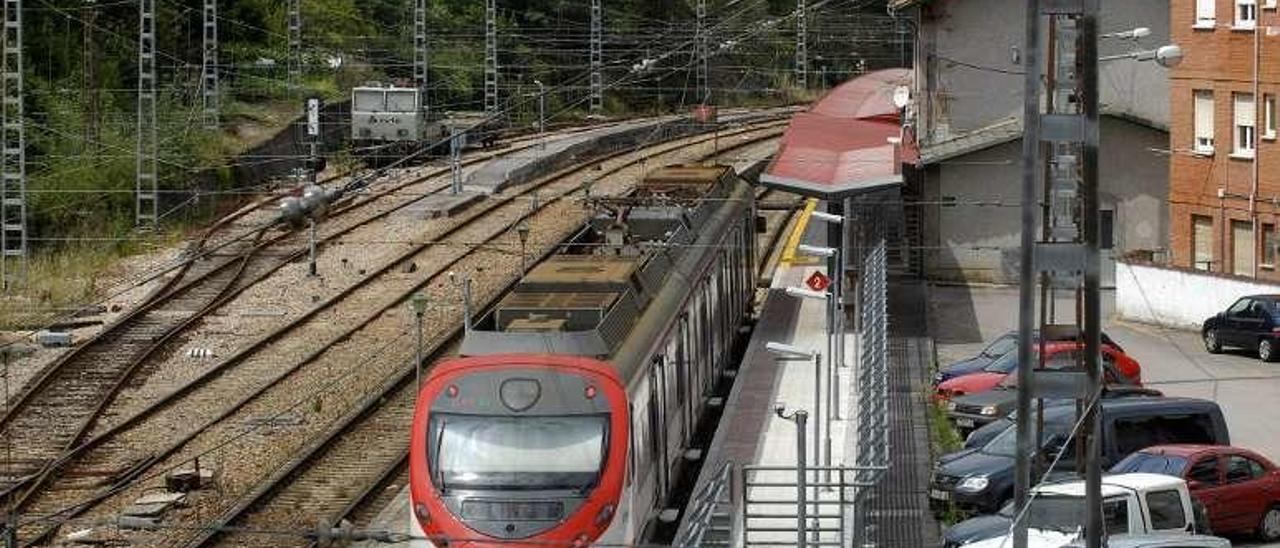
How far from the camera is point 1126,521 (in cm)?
2039

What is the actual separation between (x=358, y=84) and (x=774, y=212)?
1871 cm

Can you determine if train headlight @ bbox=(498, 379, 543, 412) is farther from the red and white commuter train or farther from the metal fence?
the metal fence

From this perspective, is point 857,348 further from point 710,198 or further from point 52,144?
point 52,144

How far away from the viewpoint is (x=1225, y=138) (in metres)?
36.7

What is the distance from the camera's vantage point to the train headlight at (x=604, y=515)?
1933cm

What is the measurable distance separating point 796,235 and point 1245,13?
14.1 metres

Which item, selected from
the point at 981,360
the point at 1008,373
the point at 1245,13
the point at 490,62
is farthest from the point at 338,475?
the point at 490,62

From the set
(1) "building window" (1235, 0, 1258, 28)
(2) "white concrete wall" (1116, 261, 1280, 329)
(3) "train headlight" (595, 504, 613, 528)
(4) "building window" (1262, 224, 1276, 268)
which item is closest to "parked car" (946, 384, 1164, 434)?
(2) "white concrete wall" (1116, 261, 1280, 329)

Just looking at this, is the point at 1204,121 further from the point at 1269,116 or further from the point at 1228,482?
the point at 1228,482

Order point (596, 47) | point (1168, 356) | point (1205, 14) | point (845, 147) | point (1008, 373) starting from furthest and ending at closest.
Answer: point (596, 47) → point (845, 147) → point (1205, 14) → point (1168, 356) → point (1008, 373)

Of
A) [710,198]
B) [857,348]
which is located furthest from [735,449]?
→ [710,198]

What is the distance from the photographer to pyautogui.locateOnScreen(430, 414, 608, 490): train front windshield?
19312mm

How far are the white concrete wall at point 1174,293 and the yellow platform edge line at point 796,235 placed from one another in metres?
7.65

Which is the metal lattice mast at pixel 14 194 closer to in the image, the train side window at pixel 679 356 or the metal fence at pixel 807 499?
the train side window at pixel 679 356
